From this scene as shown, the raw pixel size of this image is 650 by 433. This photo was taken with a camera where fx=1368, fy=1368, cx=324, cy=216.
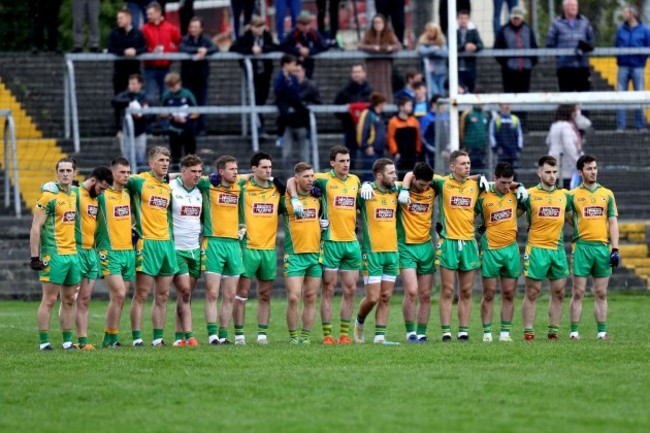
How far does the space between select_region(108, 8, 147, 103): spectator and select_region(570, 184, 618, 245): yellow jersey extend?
1252cm

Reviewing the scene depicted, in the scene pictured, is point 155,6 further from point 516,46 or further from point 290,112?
point 516,46

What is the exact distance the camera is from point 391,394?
12828 mm

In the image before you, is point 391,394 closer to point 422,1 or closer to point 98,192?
point 98,192

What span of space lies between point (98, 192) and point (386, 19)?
1320 cm

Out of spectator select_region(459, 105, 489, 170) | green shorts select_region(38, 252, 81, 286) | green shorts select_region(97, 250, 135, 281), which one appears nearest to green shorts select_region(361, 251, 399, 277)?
green shorts select_region(97, 250, 135, 281)

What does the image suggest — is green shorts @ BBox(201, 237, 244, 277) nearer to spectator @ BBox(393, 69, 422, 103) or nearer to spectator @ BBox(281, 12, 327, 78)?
spectator @ BBox(393, 69, 422, 103)

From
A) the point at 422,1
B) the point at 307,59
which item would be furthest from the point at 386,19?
the point at 422,1

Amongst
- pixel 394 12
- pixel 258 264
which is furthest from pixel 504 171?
pixel 394 12

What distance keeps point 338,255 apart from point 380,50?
11.3 meters

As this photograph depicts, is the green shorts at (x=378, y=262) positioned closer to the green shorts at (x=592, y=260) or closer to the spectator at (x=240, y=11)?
the green shorts at (x=592, y=260)

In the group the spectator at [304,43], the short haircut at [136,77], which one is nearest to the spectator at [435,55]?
the spectator at [304,43]

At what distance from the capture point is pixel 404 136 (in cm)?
2508

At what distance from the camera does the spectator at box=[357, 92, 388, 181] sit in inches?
1000

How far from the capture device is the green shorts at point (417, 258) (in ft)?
57.5
